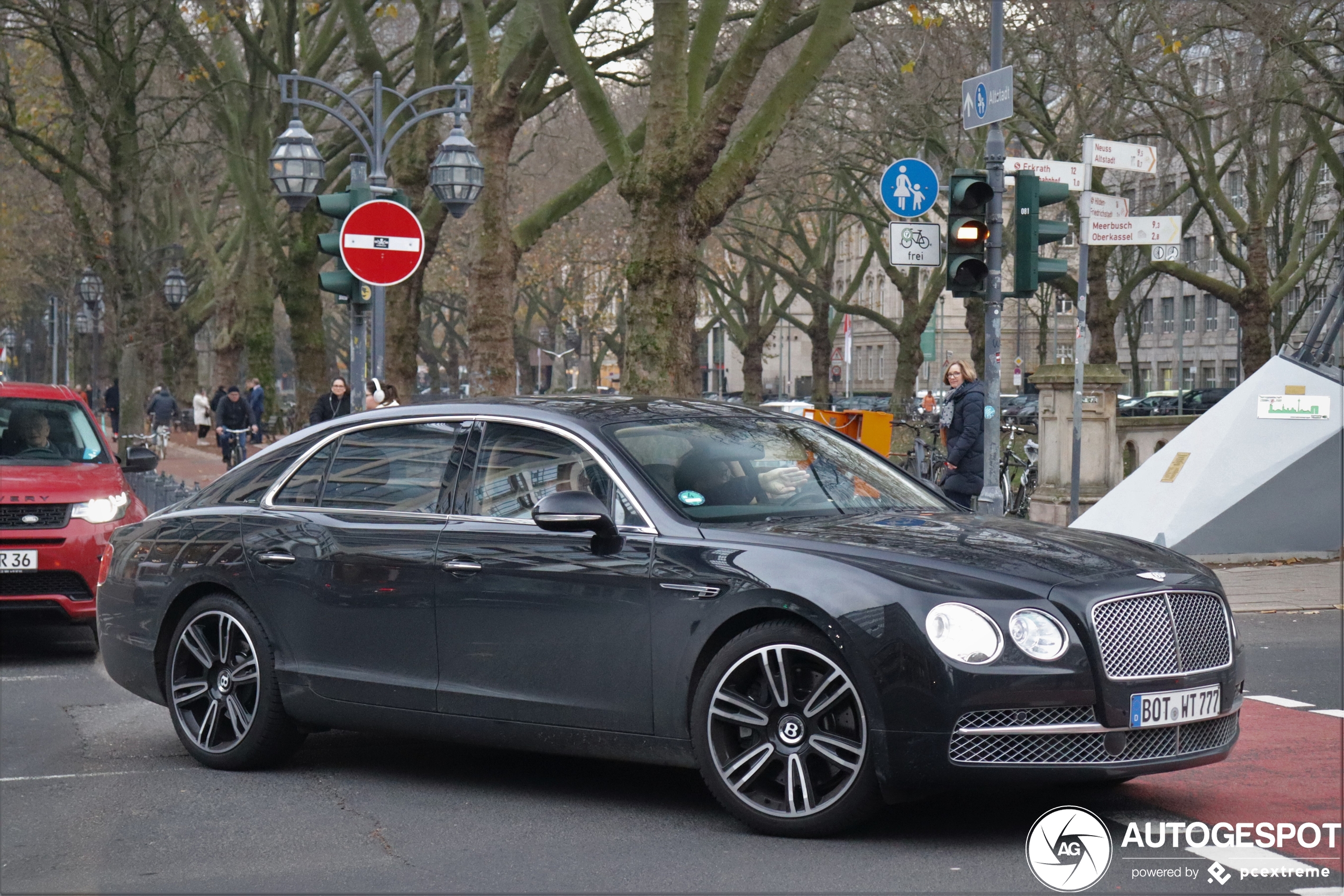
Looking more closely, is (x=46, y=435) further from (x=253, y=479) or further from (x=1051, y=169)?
(x=1051, y=169)

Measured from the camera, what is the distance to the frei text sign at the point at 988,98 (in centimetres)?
1316

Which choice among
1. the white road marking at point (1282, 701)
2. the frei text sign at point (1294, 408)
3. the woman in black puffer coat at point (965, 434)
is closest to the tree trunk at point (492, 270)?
the woman in black puffer coat at point (965, 434)

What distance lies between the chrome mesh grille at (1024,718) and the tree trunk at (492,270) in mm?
16616

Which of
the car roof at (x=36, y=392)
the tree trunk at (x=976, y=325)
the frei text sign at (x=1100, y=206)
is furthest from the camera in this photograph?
the tree trunk at (x=976, y=325)

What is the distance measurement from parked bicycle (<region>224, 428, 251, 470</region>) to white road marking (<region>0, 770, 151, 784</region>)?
79.7 feet

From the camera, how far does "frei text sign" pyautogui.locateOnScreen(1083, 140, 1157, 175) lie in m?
15.1

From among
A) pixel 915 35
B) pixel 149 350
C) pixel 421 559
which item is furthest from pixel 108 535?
pixel 149 350

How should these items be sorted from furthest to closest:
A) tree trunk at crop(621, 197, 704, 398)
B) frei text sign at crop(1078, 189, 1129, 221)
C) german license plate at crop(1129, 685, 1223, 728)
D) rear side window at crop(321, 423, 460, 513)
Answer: tree trunk at crop(621, 197, 704, 398), frei text sign at crop(1078, 189, 1129, 221), rear side window at crop(321, 423, 460, 513), german license plate at crop(1129, 685, 1223, 728)

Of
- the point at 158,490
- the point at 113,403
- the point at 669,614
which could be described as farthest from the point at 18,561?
the point at 113,403

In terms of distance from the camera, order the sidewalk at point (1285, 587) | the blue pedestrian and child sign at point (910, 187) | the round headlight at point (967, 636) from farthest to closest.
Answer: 1. the blue pedestrian and child sign at point (910, 187)
2. the sidewalk at point (1285, 587)
3. the round headlight at point (967, 636)

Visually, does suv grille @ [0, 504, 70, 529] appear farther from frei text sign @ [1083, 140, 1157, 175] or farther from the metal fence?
frei text sign @ [1083, 140, 1157, 175]

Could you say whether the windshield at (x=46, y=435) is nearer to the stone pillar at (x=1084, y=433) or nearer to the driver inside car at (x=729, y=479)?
the driver inside car at (x=729, y=479)

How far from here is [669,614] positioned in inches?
231

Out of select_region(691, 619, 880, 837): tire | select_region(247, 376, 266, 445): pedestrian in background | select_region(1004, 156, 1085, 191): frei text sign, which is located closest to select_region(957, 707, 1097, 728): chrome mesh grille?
select_region(691, 619, 880, 837): tire
